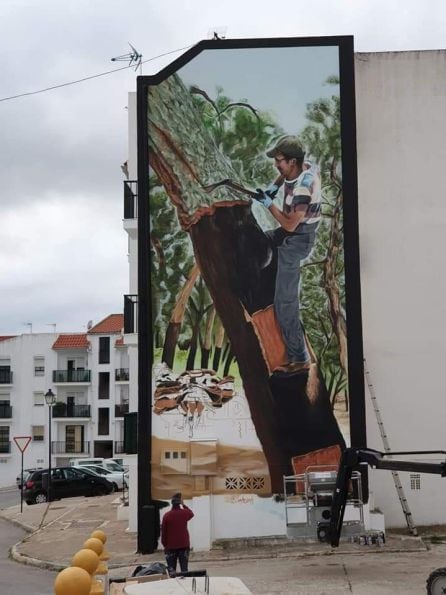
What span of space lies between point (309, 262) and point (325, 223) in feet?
3.57

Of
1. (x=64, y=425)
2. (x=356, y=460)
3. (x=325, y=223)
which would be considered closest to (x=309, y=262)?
(x=325, y=223)

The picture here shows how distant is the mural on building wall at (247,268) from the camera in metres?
20.8

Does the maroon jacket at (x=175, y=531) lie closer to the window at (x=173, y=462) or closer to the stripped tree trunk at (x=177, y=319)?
the window at (x=173, y=462)

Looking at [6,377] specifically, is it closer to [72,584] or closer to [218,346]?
[218,346]

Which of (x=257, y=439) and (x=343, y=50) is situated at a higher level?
(x=343, y=50)

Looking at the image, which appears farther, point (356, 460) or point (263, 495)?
point (263, 495)

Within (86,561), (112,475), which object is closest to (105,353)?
(112,475)

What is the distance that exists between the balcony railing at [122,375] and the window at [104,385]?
2.53 ft

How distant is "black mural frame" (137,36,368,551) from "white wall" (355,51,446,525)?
1.49 m

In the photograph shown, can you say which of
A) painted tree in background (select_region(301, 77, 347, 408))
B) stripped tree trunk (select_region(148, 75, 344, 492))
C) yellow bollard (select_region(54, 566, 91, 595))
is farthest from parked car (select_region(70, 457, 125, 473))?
yellow bollard (select_region(54, 566, 91, 595))

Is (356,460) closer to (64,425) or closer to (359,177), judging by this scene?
(359,177)

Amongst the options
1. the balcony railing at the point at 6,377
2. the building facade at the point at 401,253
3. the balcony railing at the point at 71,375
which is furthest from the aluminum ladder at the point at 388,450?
the balcony railing at the point at 6,377

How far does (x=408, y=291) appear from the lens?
2288cm

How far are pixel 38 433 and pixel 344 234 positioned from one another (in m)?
46.1
